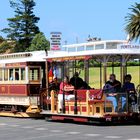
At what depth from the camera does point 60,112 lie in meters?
20.8

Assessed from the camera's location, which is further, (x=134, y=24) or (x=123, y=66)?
(x=134, y=24)

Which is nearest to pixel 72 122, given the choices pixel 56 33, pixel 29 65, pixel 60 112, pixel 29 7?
pixel 60 112

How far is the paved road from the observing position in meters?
15.4

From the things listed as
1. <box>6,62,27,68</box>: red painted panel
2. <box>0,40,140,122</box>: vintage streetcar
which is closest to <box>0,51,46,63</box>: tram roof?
<box>0,40,140,122</box>: vintage streetcar

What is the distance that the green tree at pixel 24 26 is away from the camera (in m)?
85.4

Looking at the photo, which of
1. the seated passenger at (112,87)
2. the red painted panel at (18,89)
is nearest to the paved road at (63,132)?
the seated passenger at (112,87)

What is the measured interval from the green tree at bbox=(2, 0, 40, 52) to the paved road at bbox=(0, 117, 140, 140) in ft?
215

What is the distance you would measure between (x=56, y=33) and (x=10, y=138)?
21226 mm

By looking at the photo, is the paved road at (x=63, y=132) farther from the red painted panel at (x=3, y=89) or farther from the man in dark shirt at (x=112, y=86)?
the red painted panel at (x=3, y=89)

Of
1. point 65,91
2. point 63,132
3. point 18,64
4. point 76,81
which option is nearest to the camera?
point 63,132

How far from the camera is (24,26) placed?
8738 centimetres

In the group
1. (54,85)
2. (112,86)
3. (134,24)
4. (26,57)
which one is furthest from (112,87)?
(134,24)

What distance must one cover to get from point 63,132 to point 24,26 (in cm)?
7139

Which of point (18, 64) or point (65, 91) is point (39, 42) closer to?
point (18, 64)
